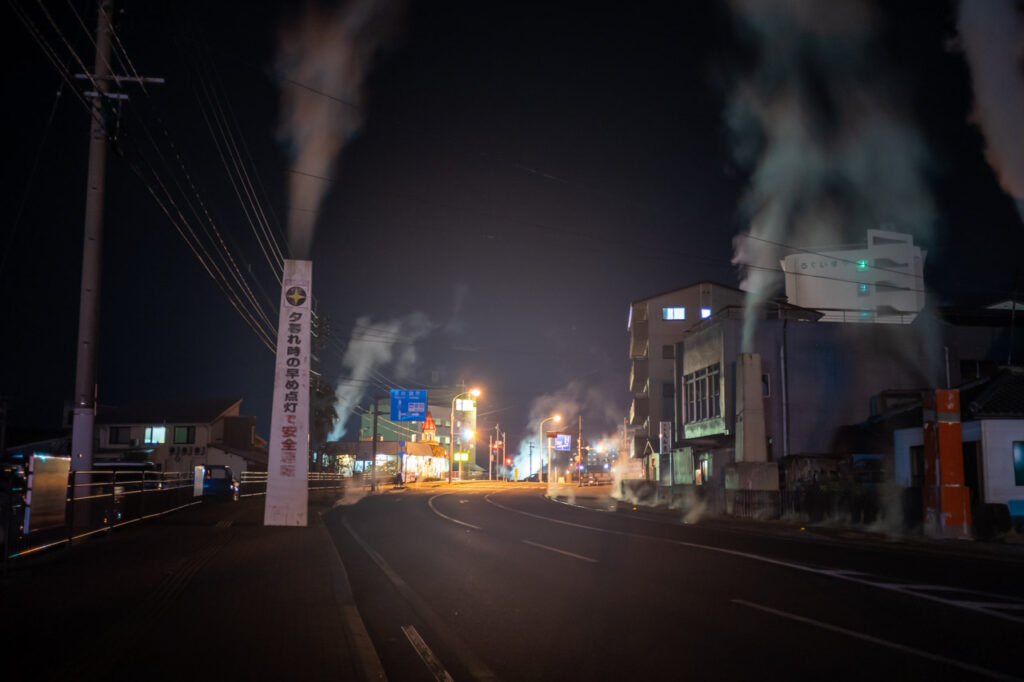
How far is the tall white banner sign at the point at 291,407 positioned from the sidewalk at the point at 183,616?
5.42m

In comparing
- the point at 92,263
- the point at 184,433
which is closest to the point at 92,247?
the point at 92,263

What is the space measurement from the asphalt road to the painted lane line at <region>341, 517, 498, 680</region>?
3 cm

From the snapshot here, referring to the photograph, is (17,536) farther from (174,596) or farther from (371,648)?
(371,648)

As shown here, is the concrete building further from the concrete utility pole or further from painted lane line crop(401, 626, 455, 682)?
painted lane line crop(401, 626, 455, 682)

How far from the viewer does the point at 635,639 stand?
7.43m

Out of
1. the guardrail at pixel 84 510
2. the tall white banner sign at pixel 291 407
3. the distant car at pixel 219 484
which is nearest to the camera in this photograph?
the guardrail at pixel 84 510

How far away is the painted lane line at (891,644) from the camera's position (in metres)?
6.10

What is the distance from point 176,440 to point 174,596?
61.1 m

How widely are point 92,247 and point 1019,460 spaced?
27482mm

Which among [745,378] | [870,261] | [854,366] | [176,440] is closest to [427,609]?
[745,378]

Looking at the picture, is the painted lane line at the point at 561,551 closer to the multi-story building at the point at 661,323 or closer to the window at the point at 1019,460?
the window at the point at 1019,460

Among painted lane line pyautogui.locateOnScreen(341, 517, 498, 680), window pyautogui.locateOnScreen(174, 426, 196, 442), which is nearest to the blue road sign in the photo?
window pyautogui.locateOnScreen(174, 426, 196, 442)

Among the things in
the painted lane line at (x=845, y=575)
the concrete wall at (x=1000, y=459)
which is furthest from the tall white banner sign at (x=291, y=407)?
the concrete wall at (x=1000, y=459)

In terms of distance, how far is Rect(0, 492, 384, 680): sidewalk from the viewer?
237 inches
